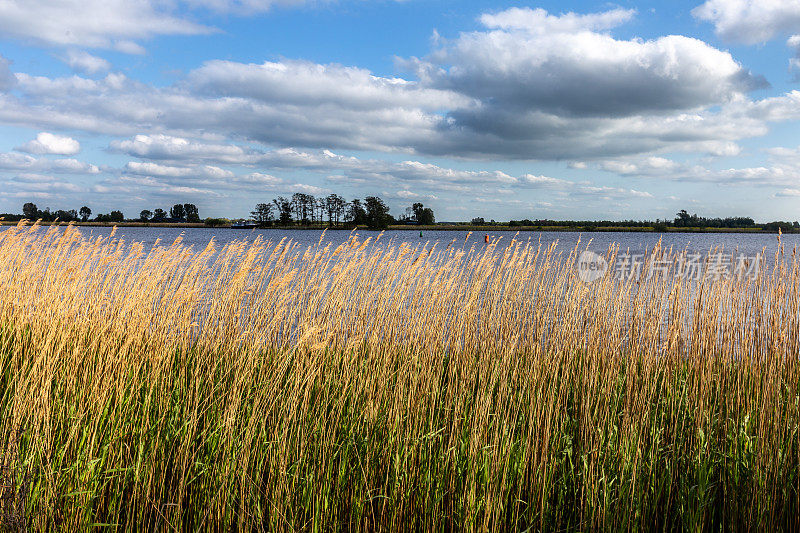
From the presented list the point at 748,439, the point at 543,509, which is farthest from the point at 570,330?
the point at 543,509

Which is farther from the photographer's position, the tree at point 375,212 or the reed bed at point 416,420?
the tree at point 375,212

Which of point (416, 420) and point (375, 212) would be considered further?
point (375, 212)

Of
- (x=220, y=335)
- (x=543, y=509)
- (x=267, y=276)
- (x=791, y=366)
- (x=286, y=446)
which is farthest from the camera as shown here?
(x=267, y=276)

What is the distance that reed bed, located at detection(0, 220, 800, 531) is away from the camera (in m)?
2.54

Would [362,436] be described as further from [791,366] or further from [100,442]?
[791,366]

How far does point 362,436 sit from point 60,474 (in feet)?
5.23

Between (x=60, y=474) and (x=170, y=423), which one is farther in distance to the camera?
(x=170, y=423)

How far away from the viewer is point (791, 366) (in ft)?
13.3

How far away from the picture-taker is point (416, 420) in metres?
2.92

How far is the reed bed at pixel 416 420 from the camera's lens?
2539 mm

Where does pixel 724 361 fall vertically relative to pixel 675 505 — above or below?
above

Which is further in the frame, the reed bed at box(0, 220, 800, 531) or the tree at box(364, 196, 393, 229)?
the tree at box(364, 196, 393, 229)

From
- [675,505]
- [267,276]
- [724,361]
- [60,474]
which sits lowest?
[675,505]

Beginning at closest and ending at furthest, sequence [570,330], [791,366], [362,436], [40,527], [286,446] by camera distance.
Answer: [40,527]
[286,446]
[362,436]
[791,366]
[570,330]
